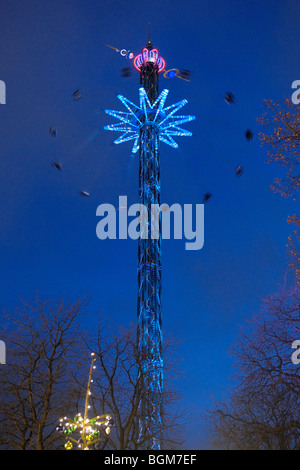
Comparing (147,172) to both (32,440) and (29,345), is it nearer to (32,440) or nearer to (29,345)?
(29,345)

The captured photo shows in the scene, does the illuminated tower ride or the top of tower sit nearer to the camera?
the illuminated tower ride

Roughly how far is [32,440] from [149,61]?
26977 millimetres

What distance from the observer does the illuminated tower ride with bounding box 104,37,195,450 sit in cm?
2773

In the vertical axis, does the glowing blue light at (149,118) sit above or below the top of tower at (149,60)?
below

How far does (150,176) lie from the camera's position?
32062 mm

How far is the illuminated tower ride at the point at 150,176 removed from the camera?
2773 centimetres

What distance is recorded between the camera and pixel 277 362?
45.6 ft

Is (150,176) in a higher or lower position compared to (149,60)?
lower

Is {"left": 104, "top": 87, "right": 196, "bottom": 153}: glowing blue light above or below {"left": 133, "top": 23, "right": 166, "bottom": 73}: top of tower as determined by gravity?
below

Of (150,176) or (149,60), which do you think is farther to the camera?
(149,60)

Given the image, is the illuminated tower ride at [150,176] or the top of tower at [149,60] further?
the top of tower at [149,60]

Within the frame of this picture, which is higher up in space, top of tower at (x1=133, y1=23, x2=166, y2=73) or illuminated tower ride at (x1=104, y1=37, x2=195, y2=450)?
top of tower at (x1=133, y1=23, x2=166, y2=73)
